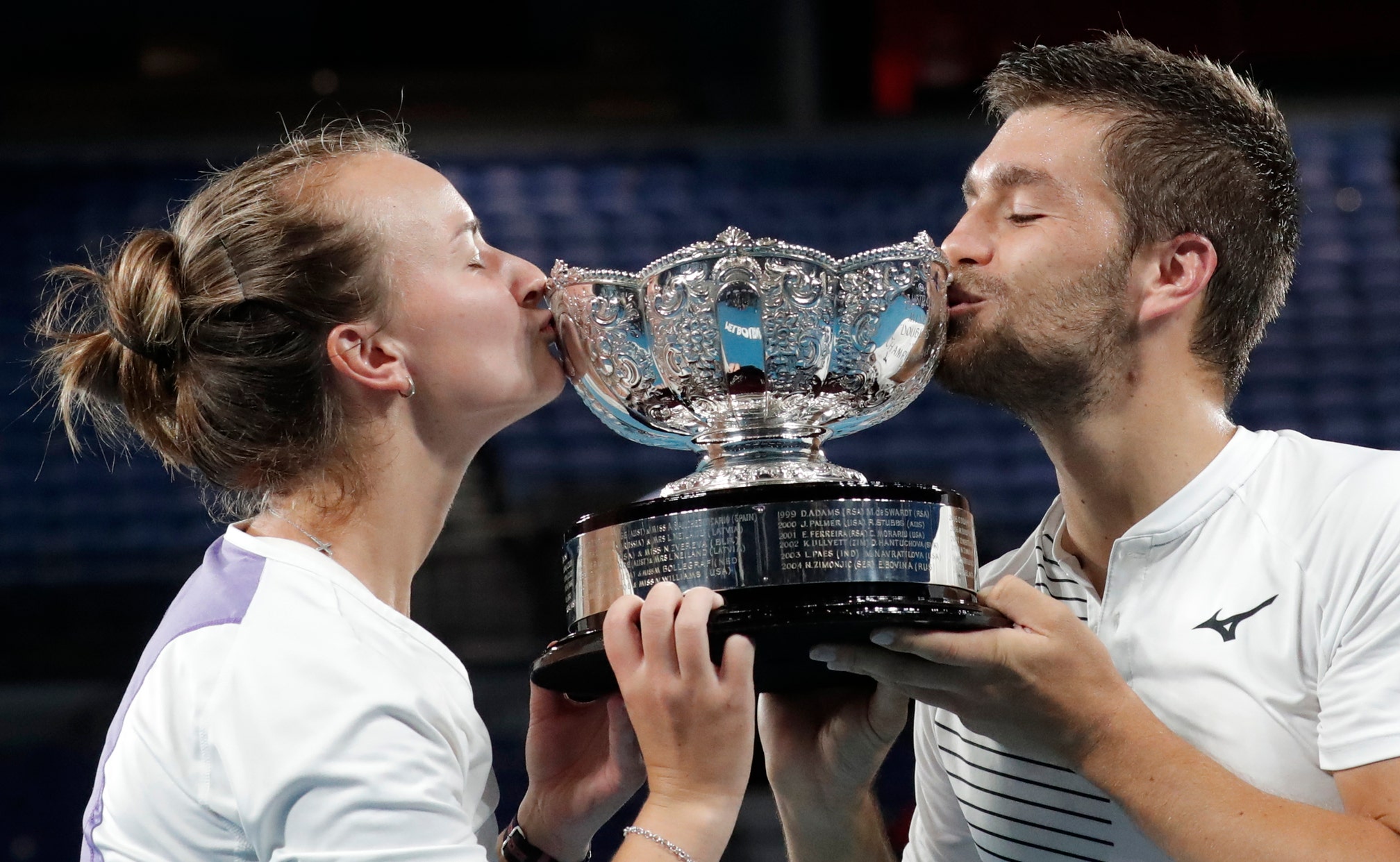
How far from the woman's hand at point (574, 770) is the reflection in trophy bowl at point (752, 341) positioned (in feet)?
1.12

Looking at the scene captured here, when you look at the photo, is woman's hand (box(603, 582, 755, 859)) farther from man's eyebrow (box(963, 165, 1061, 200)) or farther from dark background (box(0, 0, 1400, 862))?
dark background (box(0, 0, 1400, 862))

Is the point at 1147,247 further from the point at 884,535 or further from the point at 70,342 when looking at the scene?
the point at 70,342

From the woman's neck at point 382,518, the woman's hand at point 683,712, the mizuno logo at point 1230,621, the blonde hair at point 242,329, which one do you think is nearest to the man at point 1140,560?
the mizuno logo at point 1230,621

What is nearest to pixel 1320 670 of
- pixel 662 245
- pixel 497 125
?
pixel 662 245

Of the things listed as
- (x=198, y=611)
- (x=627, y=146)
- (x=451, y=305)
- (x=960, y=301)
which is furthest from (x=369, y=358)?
(x=627, y=146)

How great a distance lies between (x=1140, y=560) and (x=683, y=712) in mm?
674

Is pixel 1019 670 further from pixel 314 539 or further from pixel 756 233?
pixel 756 233

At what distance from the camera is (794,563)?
139 cm

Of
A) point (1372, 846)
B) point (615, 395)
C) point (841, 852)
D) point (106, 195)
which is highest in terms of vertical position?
point (106, 195)

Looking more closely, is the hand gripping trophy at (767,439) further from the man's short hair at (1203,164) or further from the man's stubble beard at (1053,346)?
the man's short hair at (1203,164)

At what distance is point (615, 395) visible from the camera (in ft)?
5.50

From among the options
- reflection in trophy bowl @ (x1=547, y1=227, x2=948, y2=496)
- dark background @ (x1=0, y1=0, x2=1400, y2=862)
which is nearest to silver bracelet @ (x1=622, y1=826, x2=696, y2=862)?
reflection in trophy bowl @ (x1=547, y1=227, x2=948, y2=496)

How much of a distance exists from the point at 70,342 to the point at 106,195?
4.46 meters

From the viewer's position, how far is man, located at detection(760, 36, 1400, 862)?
1426mm
